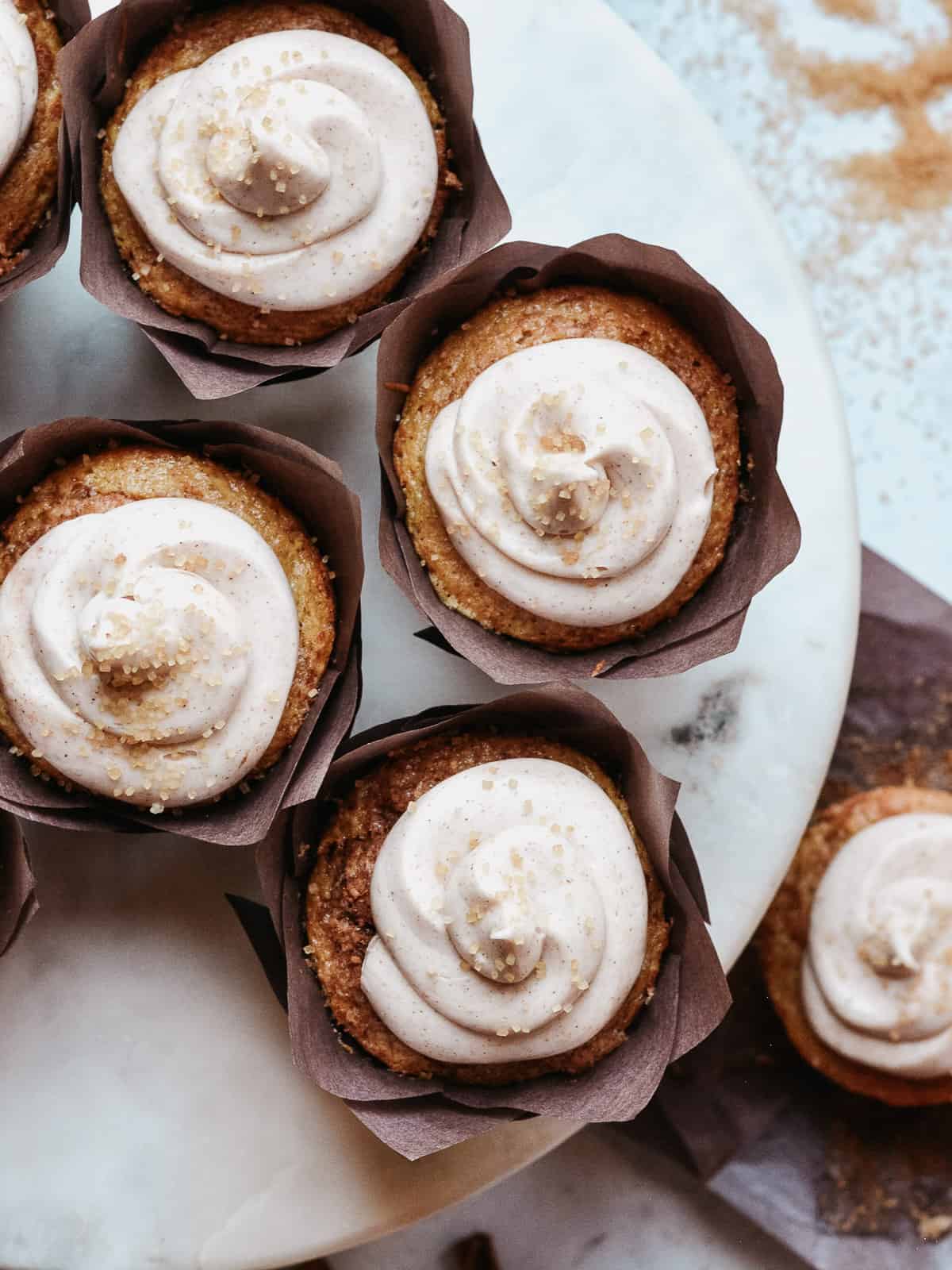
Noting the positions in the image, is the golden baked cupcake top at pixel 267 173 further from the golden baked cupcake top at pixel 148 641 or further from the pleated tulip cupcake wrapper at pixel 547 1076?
the pleated tulip cupcake wrapper at pixel 547 1076

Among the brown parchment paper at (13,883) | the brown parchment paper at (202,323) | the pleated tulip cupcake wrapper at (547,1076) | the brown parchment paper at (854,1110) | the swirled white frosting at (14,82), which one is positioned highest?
the swirled white frosting at (14,82)

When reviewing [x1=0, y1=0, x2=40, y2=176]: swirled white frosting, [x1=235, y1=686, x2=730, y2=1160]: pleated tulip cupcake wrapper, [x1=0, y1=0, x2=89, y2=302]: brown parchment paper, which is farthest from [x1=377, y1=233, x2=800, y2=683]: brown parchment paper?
[x1=0, y1=0, x2=40, y2=176]: swirled white frosting

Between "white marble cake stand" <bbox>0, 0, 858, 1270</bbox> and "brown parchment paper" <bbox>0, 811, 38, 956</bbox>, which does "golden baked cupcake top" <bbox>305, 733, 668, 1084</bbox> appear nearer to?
"white marble cake stand" <bbox>0, 0, 858, 1270</bbox>

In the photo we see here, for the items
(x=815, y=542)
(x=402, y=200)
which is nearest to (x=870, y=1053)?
(x=815, y=542)

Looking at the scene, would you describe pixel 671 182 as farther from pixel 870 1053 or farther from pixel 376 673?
pixel 870 1053

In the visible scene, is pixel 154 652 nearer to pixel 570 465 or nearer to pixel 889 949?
pixel 570 465

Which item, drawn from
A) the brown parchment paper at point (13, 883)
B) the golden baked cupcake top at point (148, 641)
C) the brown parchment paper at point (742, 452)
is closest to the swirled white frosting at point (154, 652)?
the golden baked cupcake top at point (148, 641)
